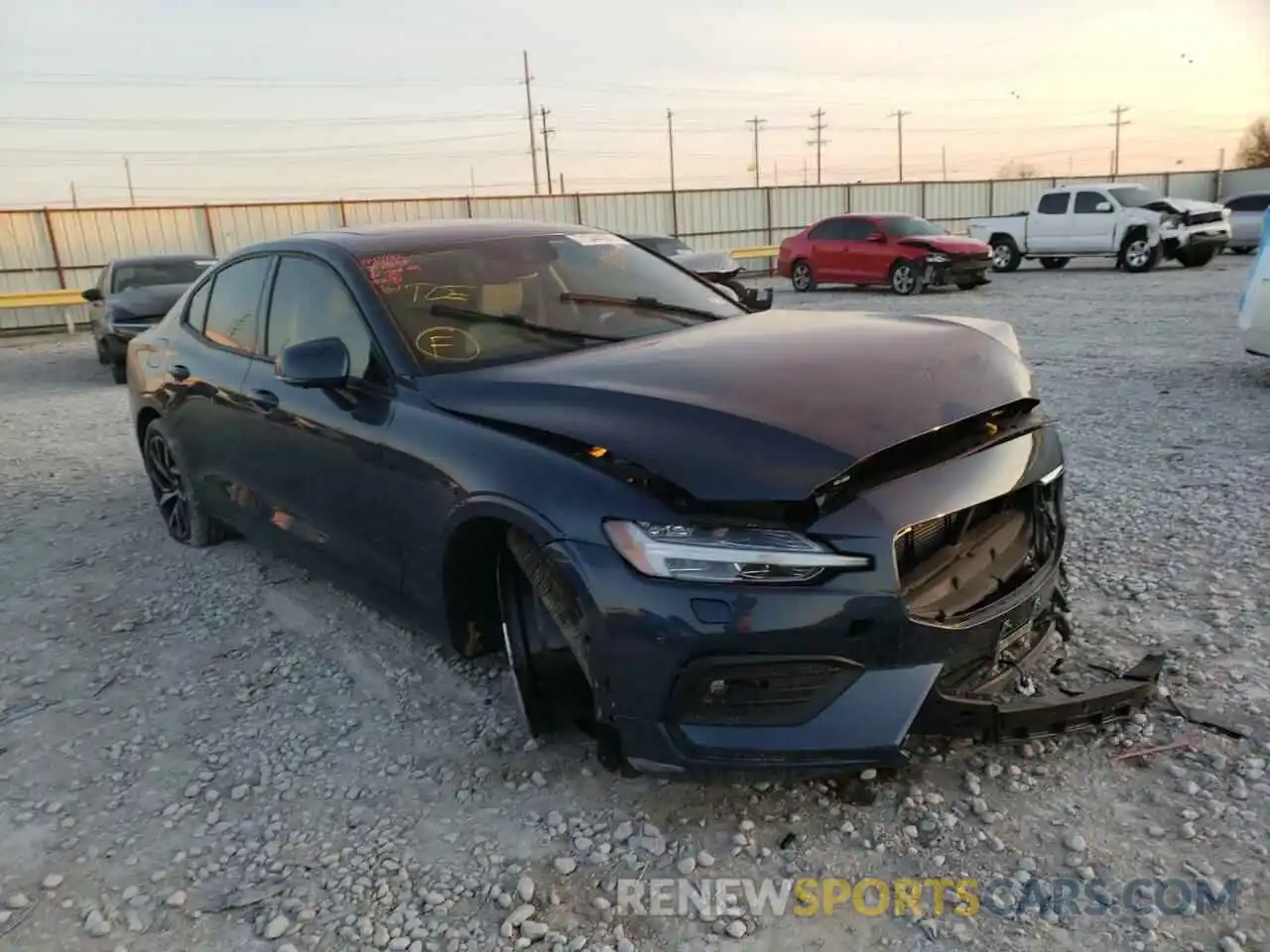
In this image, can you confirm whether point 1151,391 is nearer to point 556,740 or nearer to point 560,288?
point 560,288

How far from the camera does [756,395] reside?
2521 mm

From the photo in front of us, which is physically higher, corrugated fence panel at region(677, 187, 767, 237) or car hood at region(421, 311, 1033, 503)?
corrugated fence panel at region(677, 187, 767, 237)

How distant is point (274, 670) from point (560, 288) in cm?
180

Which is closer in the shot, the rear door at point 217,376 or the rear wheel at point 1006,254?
the rear door at point 217,376

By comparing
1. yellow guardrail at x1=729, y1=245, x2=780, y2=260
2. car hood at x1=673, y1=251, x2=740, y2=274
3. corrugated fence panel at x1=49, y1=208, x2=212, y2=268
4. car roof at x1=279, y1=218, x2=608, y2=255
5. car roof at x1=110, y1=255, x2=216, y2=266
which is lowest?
yellow guardrail at x1=729, y1=245, x2=780, y2=260

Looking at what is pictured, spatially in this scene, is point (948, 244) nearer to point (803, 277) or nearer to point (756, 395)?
point (803, 277)

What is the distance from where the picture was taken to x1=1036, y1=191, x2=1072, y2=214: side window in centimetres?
1959

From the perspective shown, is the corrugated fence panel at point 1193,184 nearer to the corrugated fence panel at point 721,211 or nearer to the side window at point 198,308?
the corrugated fence panel at point 721,211

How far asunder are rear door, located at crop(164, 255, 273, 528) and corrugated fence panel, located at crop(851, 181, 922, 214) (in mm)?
27862

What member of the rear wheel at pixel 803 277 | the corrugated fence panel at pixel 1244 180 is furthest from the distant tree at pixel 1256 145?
the rear wheel at pixel 803 277

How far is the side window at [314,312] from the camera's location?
3.23 m

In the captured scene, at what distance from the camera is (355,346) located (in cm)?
324

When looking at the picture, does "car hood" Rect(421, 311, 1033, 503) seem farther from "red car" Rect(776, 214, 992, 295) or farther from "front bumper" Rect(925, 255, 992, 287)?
"red car" Rect(776, 214, 992, 295)

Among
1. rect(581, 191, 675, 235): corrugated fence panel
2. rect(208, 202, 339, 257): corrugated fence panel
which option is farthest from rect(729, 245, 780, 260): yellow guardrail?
rect(208, 202, 339, 257): corrugated fence panel
